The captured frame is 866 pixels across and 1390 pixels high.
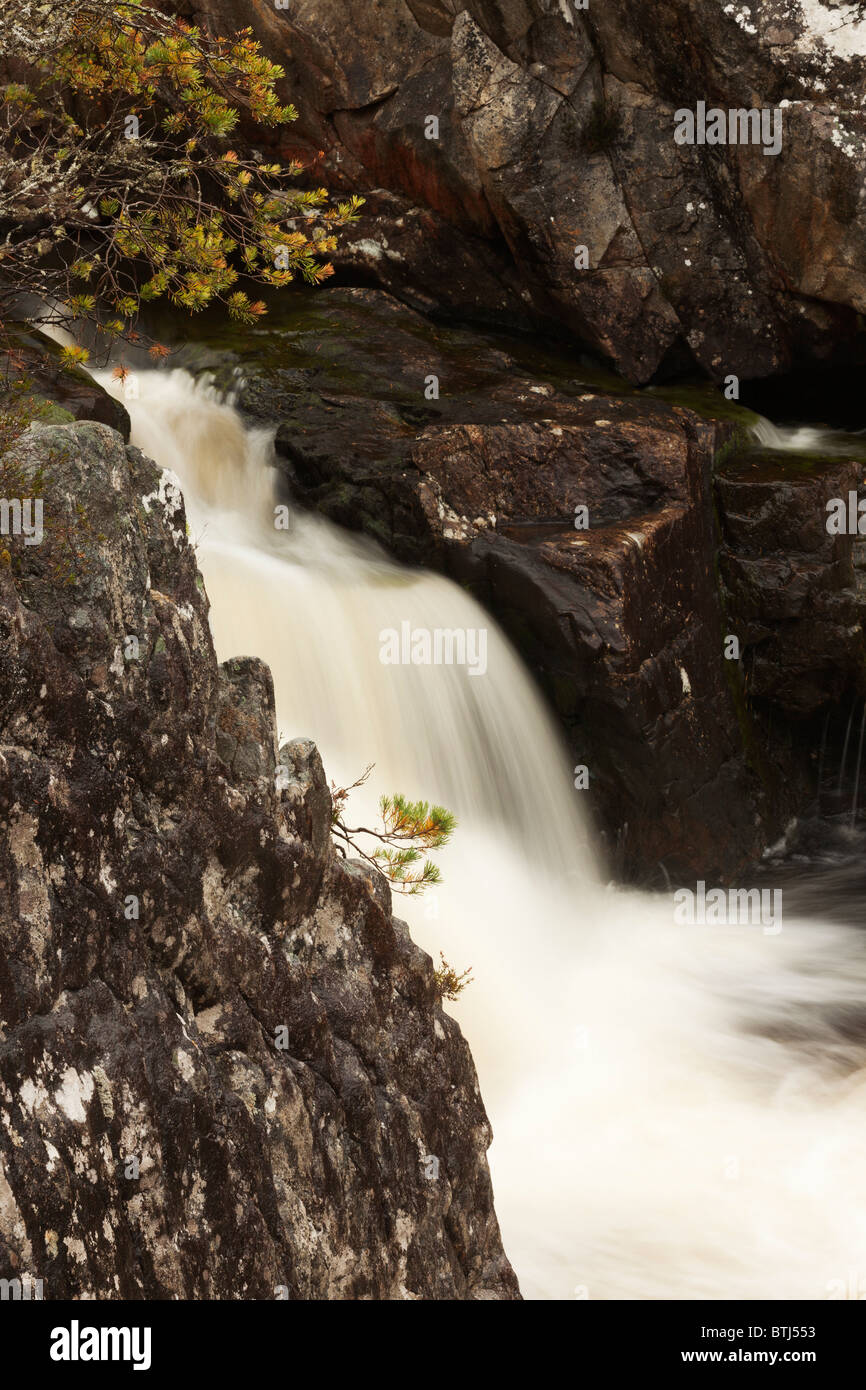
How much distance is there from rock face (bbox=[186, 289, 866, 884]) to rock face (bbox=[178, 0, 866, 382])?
52.5 inches

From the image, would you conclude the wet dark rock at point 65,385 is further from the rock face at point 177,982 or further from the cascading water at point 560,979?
the rock face at point 177,982

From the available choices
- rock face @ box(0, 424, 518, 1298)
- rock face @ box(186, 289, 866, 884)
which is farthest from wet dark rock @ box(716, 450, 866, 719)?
rock face @ box(0, 424, 518, 1298)

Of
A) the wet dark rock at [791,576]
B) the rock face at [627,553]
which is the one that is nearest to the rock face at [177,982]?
the rock face at [627,553]

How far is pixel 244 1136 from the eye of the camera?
128 inches

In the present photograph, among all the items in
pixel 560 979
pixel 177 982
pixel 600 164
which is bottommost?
pixel 560 979

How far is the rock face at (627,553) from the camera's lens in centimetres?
871

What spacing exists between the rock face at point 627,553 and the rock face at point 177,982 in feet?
15.7

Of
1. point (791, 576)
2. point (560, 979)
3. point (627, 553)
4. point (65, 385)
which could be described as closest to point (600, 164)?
point (791, 576)

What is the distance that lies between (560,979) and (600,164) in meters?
7.29

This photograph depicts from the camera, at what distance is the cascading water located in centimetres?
538

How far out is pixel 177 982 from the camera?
10.7ft

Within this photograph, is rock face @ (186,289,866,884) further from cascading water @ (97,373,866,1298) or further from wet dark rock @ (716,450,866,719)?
cascading water @ (97,373,866,1298)

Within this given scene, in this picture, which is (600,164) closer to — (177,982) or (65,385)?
(65,385)

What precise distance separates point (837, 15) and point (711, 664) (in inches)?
203
